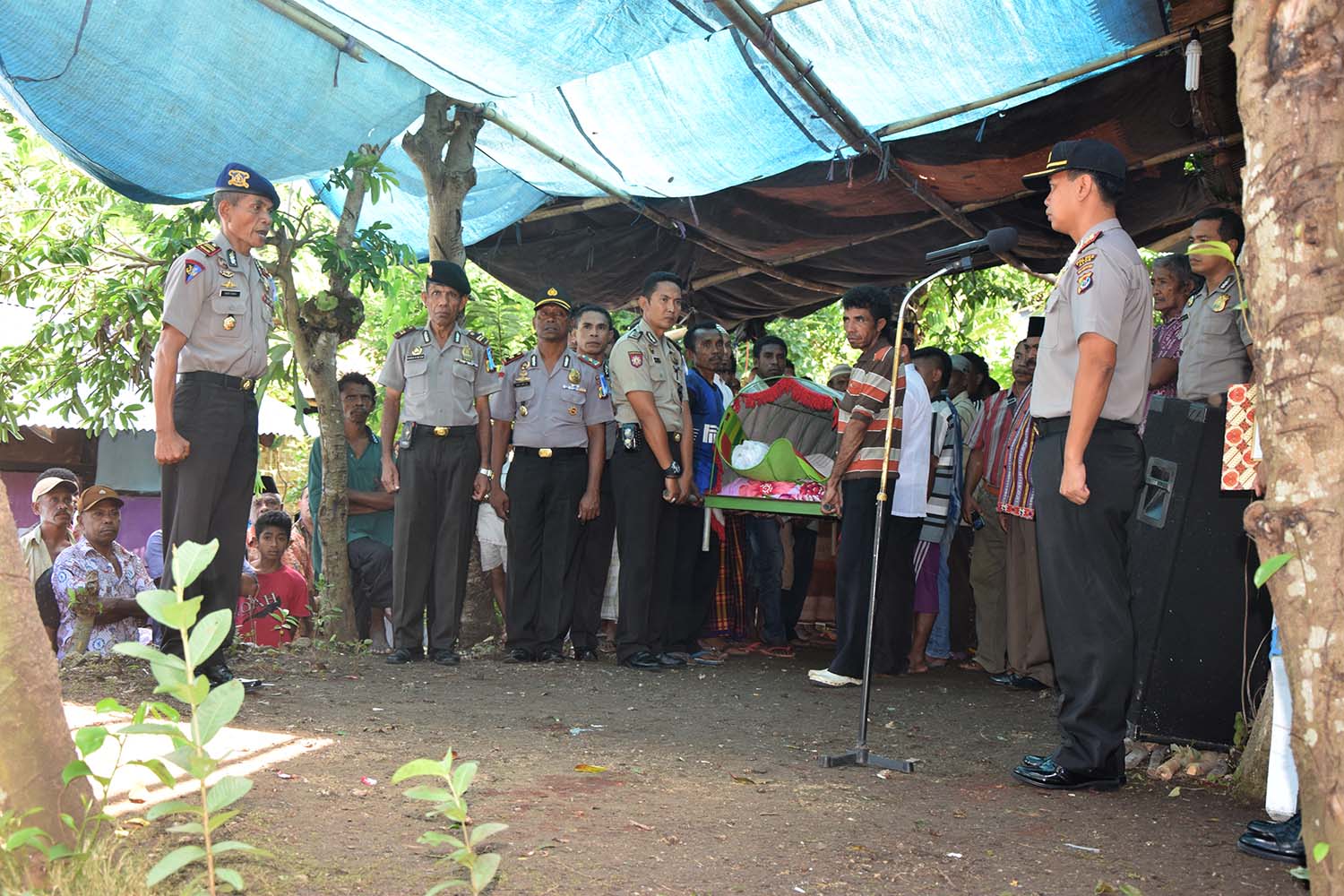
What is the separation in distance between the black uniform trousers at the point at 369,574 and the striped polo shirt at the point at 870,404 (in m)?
3.01

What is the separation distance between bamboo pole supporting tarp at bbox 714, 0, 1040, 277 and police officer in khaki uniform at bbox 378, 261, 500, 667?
1935 mm

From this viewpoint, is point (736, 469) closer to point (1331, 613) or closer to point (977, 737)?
point (977, 737)

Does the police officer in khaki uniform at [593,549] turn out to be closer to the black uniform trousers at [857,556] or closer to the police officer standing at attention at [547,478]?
the police officer standing at attention at [547,478]

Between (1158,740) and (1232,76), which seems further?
(1232,76)

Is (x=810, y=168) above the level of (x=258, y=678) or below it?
above

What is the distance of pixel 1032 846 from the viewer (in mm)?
3102

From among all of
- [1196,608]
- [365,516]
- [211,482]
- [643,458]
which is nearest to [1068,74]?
[643,458]

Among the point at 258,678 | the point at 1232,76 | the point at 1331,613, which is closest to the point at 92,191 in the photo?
the point at 258,678

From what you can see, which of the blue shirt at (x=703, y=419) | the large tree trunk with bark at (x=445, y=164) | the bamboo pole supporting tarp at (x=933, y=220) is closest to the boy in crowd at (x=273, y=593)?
the large tree trunk with bark at (x=445, y=164)

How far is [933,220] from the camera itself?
8.14m

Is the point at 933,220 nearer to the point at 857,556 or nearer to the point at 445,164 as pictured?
the point at 857,556

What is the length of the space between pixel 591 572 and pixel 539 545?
14.2 inches

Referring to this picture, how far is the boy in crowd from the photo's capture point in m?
7.25

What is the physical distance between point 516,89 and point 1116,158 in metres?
2.95
